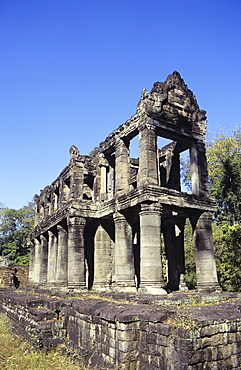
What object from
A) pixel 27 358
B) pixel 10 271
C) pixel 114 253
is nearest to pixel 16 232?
pixel 10 271

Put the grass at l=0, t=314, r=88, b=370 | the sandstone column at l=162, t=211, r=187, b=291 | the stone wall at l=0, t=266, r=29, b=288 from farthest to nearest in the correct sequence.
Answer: the stone wall at l=0, t=266, r=29, b=288 < the sandstone column at l=162, t=211, r=187, b=291 < the grass at l=0, t=314, r=88, b=370

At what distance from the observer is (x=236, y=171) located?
2081cm

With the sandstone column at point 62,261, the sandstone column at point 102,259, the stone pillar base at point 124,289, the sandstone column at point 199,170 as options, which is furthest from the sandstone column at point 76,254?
the sandstone column at point 199,170

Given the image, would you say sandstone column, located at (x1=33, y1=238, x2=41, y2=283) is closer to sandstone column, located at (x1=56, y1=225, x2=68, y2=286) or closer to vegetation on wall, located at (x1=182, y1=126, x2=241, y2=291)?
sandstone column, located at (x1=56, y1=225, x2=68, y2=286)

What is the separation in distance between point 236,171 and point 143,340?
17.1 m

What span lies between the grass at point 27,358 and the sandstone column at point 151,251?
4.13 metres

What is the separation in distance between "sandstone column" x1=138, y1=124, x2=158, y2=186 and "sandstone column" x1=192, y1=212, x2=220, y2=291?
127 inches

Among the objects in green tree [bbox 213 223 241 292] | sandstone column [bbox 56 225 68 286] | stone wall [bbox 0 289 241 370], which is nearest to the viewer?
stone wall [bbox 0 289 241 370]

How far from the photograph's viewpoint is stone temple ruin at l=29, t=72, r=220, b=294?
471 inches

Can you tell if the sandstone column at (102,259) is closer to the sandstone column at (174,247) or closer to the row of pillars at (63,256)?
the row of pillars at (63,256)

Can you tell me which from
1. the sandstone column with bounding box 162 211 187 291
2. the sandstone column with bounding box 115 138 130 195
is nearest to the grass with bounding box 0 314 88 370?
A: the sandstone column with bounding box 115 138 130 195

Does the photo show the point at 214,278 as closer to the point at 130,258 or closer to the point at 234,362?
Answer: the point at 130,258

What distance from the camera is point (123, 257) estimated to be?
43.7 ft

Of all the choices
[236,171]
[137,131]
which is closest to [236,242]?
[236,171]
